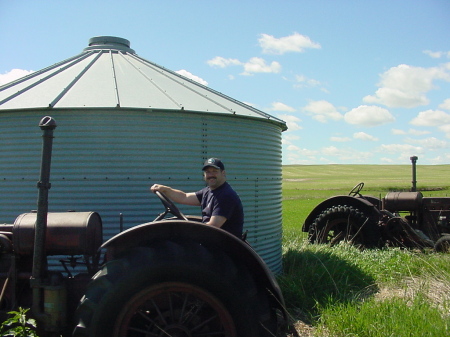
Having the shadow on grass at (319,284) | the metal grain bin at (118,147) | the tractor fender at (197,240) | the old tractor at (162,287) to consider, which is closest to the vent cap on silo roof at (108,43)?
the metal grain bin at (118,147)

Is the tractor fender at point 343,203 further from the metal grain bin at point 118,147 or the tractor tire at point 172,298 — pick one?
the tractor tire at point 172,298

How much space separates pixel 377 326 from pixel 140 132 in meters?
3.70

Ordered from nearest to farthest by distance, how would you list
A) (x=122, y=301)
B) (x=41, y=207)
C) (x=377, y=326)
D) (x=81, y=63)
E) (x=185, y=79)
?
(x=122, y=301)
(x=41, y=207)
(x=377, y=326)
(x=81, y=63)
(x=185, y=79)

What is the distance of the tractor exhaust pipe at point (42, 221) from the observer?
341 cm

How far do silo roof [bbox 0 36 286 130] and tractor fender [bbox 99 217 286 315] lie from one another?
3.00 m

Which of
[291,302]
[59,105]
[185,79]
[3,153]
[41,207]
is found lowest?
[291,302]

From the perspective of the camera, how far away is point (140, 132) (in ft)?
20.4

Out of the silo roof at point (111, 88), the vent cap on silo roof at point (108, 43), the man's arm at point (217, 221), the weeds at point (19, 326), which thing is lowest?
the weeds at point (19, 326)

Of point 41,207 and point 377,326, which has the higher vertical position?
point 41,207

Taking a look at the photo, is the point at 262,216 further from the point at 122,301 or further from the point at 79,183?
the point at 122,301

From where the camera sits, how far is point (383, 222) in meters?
9.28

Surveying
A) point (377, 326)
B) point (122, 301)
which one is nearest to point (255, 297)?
point (122, 301)

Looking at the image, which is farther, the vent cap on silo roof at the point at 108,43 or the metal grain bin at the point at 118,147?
the vent cap on silo roof at the point at 108,43

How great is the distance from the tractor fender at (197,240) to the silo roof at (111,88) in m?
3.00
